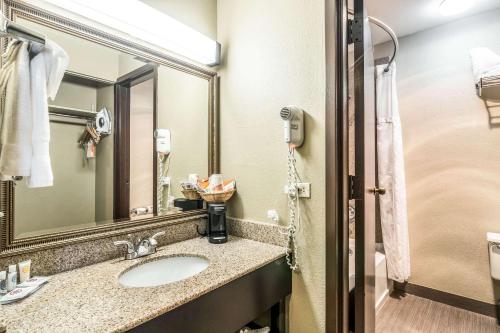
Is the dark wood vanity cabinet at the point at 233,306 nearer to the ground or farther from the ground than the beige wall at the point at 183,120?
nearer to the ground

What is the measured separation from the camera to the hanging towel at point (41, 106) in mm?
832

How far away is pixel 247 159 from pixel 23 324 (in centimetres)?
117

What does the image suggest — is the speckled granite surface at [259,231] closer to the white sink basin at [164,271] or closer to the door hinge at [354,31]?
the white sink basin at [164,271]

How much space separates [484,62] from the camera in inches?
74.0

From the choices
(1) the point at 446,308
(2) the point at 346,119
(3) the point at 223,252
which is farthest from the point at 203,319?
(1) the point at 446,308

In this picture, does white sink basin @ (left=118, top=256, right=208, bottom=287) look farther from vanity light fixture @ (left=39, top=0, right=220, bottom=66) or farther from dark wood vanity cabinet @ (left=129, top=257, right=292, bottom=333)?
vanity light fixture @ (left=39, top=0, right=220, bottom=66)

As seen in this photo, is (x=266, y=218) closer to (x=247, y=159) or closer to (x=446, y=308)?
(x=247, y=159)

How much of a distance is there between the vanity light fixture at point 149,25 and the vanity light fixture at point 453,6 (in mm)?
1822

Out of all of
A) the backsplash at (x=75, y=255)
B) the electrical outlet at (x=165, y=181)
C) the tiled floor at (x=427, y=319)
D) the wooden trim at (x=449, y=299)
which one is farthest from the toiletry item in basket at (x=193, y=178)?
the wooden trim at (x=449, y=299)

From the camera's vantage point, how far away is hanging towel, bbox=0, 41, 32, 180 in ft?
2.57

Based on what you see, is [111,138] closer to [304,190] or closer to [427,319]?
[304,190]

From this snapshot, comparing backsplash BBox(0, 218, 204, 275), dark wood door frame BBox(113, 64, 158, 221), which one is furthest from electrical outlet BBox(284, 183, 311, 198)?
dark wood door frame BBox(113, 64, 158, 221)

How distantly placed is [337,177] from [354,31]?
0.73m

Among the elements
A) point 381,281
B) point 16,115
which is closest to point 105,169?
point 16,115
